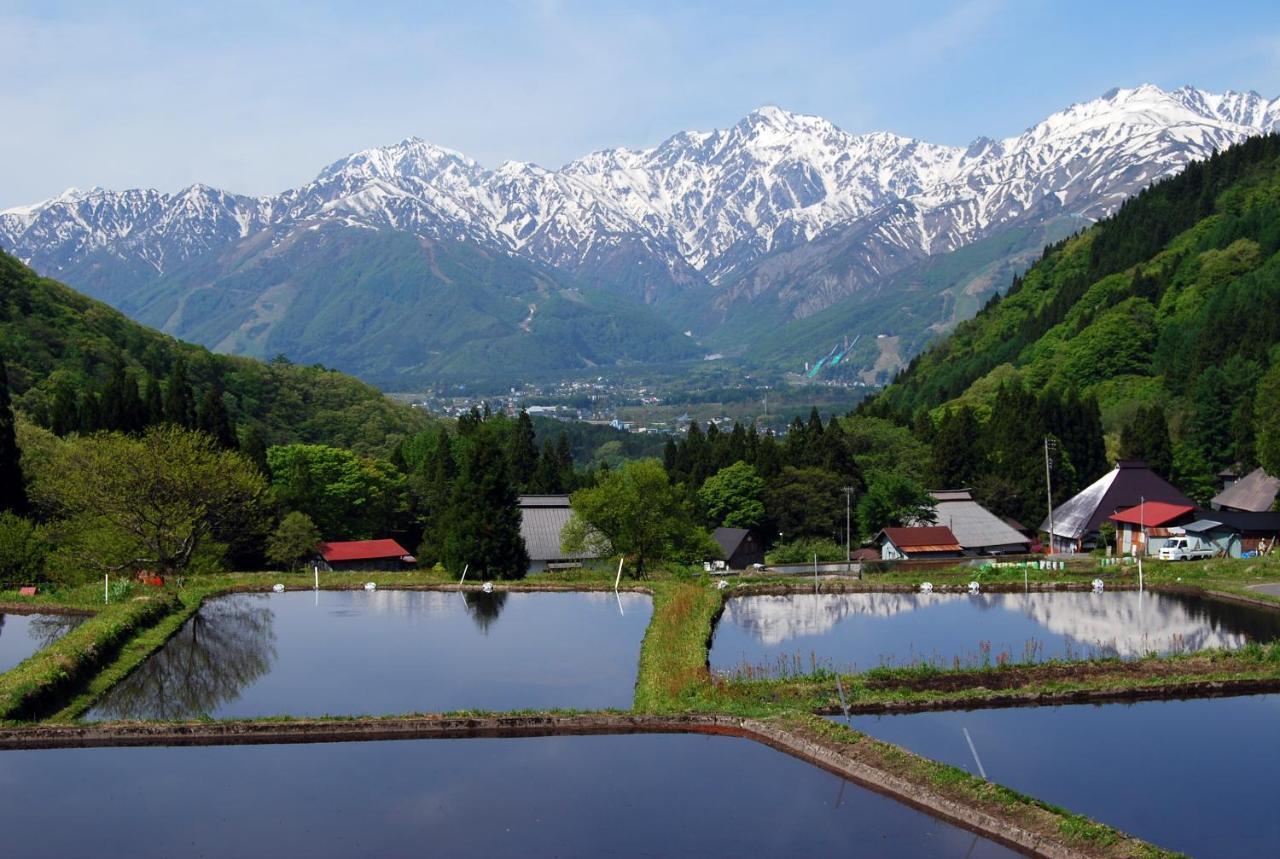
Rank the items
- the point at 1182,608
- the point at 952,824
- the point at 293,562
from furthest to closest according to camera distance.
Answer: the point at 293,562 → the point at 1182,608 → the point at 952,824

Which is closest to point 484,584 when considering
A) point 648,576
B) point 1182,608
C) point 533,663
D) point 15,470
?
point 648,576

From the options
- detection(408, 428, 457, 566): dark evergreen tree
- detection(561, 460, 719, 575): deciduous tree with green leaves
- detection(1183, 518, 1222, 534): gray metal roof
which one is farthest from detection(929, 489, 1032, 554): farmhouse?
detection(408, 428, 457, 566): dark evergreen tree

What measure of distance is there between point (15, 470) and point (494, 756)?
33.6m

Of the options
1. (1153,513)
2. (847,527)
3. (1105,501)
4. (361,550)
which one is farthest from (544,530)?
(1153,513)

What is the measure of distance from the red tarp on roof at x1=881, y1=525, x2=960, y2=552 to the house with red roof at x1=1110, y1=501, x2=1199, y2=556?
291 inches

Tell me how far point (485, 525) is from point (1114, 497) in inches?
1336

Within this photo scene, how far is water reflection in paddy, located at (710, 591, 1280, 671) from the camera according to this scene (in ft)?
103

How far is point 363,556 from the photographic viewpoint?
66.9 meters

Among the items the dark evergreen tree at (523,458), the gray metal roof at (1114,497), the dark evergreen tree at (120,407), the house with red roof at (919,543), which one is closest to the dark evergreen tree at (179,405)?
the dark evergreen tree at (120,407)

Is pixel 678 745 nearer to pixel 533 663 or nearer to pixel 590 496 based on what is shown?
pixel 533 663

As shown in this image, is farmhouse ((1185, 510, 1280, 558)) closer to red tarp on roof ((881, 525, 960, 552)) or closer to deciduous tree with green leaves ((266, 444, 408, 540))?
red tarp on roof ((881, 525, 960, 552))

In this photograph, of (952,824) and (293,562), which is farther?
(293,562)

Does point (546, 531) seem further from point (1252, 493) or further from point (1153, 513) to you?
point (1252, 493)

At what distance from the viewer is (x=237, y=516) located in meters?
51.7
